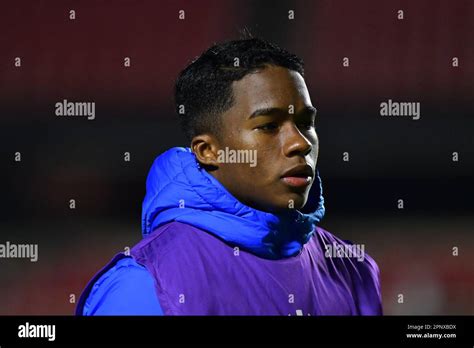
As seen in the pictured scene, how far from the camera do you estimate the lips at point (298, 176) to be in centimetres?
146

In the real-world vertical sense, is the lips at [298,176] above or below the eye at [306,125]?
below

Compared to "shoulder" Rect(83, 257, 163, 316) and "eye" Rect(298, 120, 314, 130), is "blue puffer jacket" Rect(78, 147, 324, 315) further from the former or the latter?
"eye" Rect(298, 120, 314, 130)

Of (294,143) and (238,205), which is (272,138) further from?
(238,205)

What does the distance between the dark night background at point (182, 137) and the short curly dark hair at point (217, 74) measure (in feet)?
8.57

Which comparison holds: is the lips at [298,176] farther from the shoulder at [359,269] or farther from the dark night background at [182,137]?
the dark night background at [182,137]

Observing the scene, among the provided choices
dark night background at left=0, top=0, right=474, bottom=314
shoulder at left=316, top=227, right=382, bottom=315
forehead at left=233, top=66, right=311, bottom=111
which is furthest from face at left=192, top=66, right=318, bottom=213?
dark night background at left=0, top=0, right=474, bottom=314

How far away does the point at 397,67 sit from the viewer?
5.12 metres

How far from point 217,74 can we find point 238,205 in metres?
0.27

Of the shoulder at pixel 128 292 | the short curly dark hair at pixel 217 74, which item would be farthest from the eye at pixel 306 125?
the shoulder at pixel 128 292

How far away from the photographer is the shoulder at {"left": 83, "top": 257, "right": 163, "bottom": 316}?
53.2 inches

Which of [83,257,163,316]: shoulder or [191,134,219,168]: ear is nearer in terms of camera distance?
[83,257,163,316]: shoulder

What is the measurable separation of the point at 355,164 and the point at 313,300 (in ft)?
10.9
